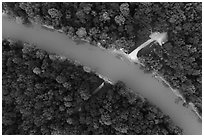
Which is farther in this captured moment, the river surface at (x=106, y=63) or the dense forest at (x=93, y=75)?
the river surface at (x=106, y=63)

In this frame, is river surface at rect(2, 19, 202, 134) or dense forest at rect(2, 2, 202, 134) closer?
dense forest at rect(2, 2, 202, 134)

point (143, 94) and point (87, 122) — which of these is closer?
point (87, 122)

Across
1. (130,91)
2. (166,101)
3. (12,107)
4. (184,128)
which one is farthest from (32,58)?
(184,128)

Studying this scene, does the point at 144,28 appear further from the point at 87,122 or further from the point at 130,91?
the point at 87,122

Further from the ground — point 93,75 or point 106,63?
point 106,63

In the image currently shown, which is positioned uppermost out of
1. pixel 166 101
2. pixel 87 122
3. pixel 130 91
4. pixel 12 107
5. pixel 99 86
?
pixel 166 101

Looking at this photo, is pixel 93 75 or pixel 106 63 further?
pixel 106 63

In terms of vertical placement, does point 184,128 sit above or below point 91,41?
above

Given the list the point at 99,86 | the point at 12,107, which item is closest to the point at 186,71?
the point at 99,86
